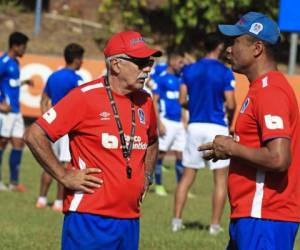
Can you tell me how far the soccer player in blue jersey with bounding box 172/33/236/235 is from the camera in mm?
12181

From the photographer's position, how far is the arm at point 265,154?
6.03m

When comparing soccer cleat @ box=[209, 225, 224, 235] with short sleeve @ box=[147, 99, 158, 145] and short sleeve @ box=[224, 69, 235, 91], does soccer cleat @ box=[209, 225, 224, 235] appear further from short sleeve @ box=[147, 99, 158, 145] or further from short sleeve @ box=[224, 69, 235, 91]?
short sleeve @ box=[147, 99, 158, 145]

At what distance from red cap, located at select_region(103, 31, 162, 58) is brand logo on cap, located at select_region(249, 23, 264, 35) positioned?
2.33ft

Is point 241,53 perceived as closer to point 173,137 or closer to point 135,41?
point 135,41

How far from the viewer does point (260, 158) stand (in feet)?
19.9

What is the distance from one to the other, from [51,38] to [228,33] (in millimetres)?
24279

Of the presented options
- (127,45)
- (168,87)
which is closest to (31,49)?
(168,87)

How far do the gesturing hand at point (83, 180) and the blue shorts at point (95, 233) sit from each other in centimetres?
17

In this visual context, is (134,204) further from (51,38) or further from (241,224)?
(51,38)

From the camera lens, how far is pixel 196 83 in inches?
485

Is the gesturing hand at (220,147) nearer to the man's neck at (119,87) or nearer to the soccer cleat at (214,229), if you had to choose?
the man's neck at (119,87)

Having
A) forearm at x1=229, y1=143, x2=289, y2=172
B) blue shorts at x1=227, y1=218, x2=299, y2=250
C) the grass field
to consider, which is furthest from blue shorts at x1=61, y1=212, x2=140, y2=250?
the grass field

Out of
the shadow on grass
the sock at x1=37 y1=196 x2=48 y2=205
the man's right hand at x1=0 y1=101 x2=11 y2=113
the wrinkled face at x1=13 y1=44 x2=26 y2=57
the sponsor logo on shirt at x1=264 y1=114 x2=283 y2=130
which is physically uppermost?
the wrinkled face at x1=13 y1=44 x2=26 y2=57

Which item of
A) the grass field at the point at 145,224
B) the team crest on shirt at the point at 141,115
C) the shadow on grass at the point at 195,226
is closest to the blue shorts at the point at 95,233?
the team crest on shirt at the point at 141,115
